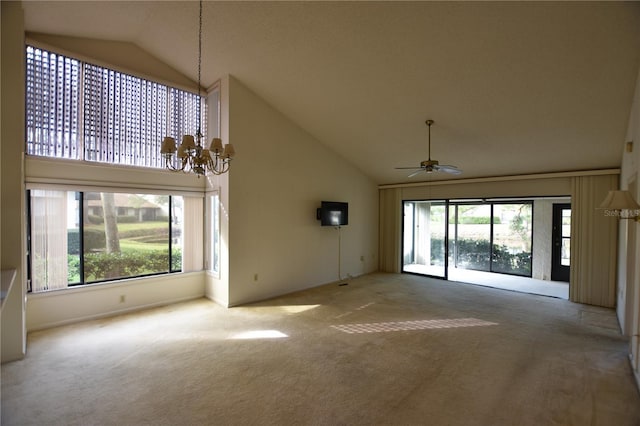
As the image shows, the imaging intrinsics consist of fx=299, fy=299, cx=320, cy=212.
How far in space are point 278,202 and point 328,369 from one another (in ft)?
11.3

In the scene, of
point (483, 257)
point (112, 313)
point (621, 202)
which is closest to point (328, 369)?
point (621, 202)

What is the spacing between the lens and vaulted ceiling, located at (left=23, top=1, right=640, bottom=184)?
3.13 metres

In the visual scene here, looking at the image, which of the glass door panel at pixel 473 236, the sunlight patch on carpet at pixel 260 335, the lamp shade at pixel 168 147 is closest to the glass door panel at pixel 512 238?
the glass door panel at pixel 473 236

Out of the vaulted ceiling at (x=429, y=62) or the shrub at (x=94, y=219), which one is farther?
the shrub at (x=94, y=219)

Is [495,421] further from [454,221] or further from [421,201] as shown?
[454,221]

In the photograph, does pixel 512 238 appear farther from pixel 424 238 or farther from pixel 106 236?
pixel 106 236

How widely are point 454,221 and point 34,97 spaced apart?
31.4 feet

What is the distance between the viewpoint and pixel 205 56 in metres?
4.81

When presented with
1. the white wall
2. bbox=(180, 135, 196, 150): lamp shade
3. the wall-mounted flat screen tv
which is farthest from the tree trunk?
the wall-mounted flat screen tv

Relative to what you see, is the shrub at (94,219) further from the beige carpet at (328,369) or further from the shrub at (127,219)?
the beige carpet at (328,369)

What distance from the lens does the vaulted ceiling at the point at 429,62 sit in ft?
10.3

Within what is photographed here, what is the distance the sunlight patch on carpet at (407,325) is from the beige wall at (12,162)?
373 centimetres

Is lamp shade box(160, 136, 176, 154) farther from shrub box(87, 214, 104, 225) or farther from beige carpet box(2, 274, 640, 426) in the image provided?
shrub box(87, 214, 104, 225)

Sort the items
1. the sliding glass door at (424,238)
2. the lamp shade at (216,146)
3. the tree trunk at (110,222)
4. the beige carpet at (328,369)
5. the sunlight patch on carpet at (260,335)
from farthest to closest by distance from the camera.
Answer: the sliding glass door at (424,238) < the tree trunk at (110,222) < the sunlight patch on carpet at (260,335) < the lamp shade at (216,146) < the beige carpet at (328,369)
